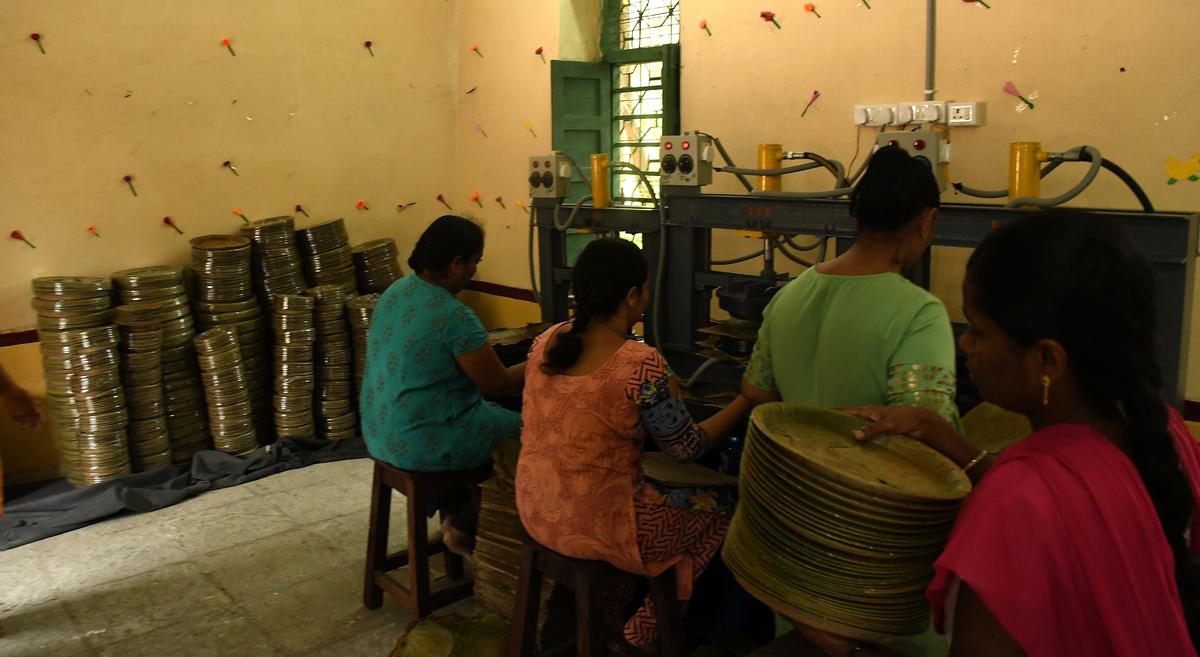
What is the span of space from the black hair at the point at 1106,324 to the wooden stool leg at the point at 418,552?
222 centimetres

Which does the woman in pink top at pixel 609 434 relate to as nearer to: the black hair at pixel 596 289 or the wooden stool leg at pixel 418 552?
the black hair at pixel 596 289

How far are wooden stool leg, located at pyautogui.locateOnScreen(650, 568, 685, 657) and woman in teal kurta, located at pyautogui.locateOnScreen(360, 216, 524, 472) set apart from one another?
95cm

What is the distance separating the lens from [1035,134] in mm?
3371

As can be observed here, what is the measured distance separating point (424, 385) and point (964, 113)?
2.30m

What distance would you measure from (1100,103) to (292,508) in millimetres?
3711

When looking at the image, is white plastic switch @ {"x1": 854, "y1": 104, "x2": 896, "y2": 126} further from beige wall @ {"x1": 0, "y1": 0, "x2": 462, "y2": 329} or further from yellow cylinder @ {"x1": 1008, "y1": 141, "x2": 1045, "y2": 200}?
beige wall @ {"x1": 0, "y1": 0, "x2": 462, "y2": 329}

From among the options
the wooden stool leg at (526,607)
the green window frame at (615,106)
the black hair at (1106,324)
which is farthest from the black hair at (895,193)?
the green window frame at (615,106)

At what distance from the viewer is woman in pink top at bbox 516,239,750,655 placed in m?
2.10

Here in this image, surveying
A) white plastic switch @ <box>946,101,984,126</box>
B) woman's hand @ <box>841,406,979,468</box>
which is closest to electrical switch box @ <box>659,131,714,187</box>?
white plastic switch @ <box>946,101,984,126</box>

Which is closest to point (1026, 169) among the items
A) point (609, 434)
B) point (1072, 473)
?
point (609, 434)

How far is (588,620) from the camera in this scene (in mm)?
2201

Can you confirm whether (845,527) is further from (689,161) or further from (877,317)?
(689,161)

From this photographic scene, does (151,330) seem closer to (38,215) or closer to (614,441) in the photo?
(38,215)

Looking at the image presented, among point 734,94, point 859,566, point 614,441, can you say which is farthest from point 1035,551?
point 734,94
